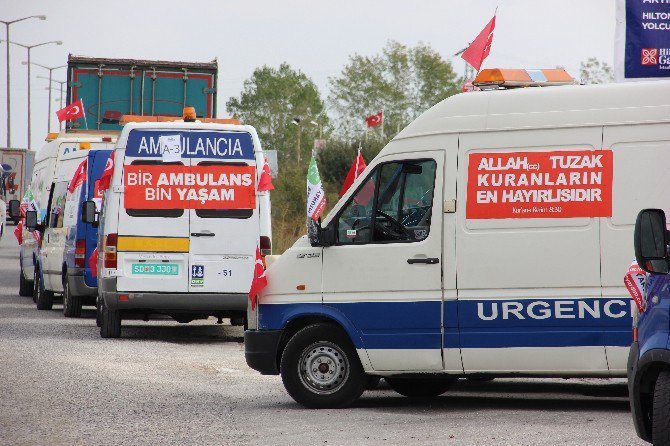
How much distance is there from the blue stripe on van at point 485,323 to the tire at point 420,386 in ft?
4.00

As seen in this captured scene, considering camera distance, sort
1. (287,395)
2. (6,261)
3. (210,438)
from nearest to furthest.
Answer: (210,438) < (287,395) < (6,261)

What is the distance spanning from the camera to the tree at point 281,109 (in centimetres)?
9356

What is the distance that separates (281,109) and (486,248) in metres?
83.5

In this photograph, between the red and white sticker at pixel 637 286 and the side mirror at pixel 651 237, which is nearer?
the side mirror at pixel 651 237

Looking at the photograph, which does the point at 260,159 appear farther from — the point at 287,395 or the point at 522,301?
the point at 522,301

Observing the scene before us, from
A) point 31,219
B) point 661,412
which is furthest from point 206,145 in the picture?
point 661,412

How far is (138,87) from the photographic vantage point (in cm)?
2906

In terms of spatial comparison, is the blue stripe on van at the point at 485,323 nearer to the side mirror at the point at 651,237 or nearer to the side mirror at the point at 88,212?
the side mirror at the point at 651,237

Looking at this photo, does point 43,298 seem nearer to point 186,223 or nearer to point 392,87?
point 186,223

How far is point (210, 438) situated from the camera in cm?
979

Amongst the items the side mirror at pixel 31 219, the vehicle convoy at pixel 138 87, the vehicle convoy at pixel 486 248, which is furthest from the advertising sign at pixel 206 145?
the vehicle convoy at pixel 138 87

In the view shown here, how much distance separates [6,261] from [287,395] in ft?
104

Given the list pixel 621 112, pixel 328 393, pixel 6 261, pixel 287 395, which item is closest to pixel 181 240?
pixel 287 395

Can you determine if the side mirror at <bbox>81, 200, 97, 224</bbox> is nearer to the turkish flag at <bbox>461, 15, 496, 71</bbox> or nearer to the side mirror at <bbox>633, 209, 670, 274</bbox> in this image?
the turkish flag at <bbox>461, 15, 496, 71</bbox>
